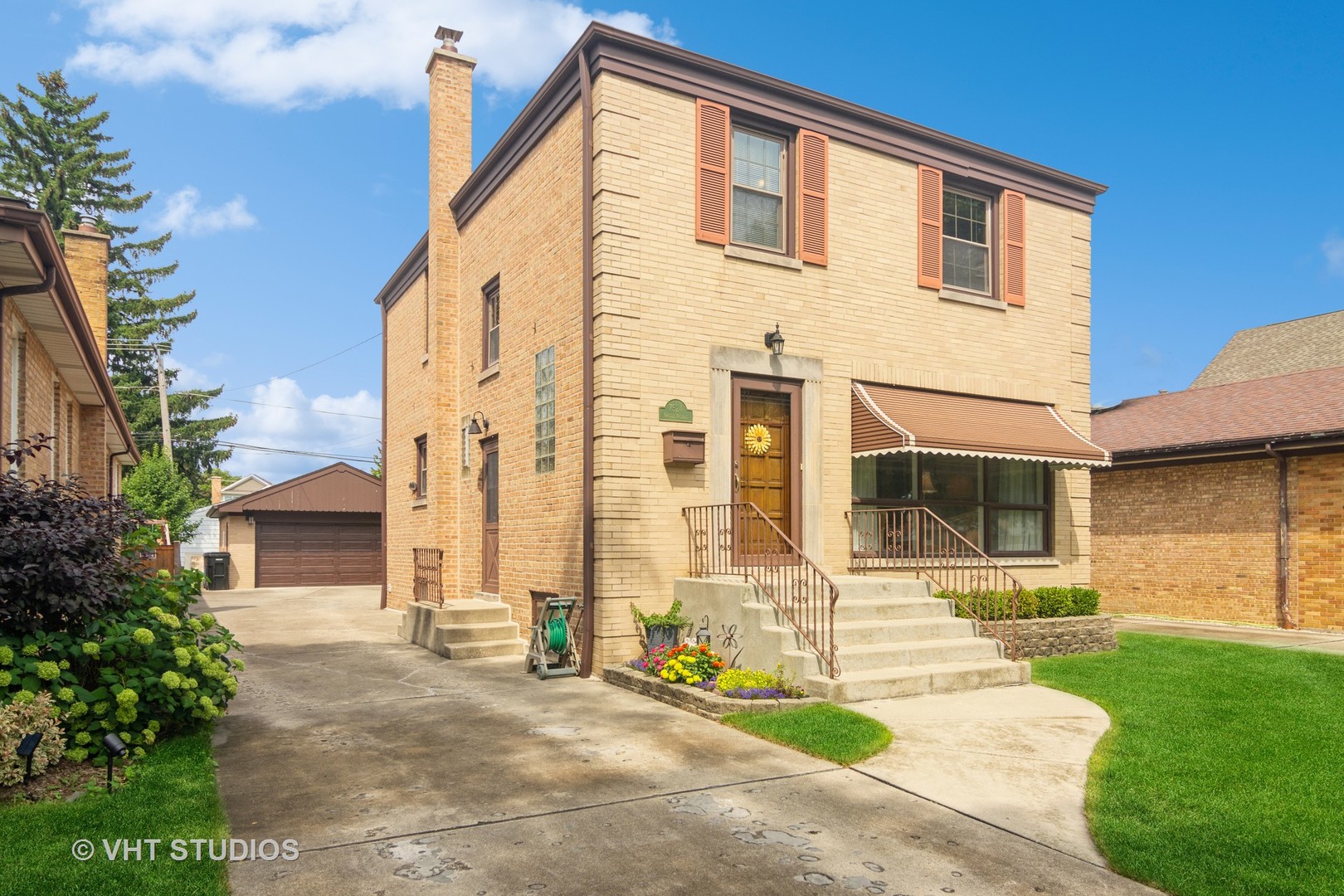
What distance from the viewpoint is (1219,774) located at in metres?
5.81

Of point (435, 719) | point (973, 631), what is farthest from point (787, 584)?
point (435, 719)

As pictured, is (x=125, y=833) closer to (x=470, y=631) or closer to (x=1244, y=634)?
(x=470, y=631)

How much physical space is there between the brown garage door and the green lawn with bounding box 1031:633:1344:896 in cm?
2192

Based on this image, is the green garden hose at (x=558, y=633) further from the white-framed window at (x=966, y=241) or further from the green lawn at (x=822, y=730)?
the white-framed window at (x=966, y=241)

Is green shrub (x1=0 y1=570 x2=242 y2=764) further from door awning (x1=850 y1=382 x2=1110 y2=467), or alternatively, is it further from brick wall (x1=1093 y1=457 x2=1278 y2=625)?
brick wall (x1=1093 y1=457 x2=1278 y2=625)

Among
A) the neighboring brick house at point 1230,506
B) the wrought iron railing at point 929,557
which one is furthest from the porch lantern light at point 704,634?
the neighboring brick house at point 1230,506

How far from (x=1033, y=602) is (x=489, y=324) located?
27.7ft

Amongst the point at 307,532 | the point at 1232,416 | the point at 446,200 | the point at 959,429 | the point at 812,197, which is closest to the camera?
the point at 812,197

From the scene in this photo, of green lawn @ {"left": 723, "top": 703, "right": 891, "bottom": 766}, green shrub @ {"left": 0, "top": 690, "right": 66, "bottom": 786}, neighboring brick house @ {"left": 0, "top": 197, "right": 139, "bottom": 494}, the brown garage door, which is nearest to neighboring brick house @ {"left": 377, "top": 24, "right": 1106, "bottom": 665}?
green lawn @ {"left": 723, "top": 703, "right": 891, "bottom": 766}

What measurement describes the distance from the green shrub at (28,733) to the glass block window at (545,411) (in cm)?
608

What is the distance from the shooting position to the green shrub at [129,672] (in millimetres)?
5727

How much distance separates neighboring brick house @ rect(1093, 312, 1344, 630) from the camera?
1427 cm

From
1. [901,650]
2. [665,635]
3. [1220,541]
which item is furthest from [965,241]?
[1220,541]

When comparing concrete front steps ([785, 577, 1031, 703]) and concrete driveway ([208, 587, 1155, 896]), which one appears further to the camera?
concrete front steps ([785, 577, 1031, 703])
